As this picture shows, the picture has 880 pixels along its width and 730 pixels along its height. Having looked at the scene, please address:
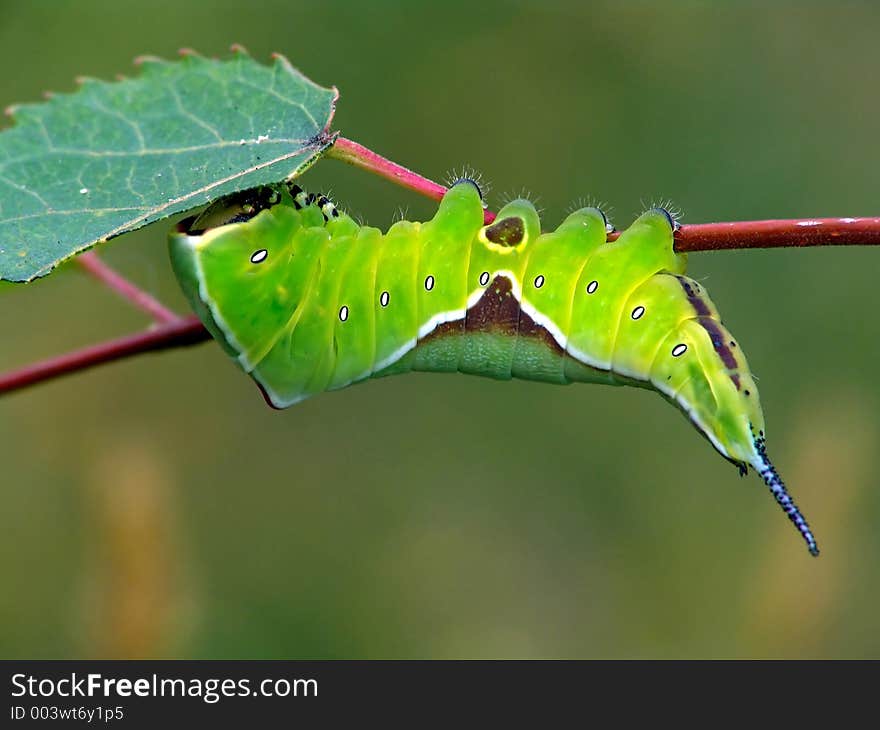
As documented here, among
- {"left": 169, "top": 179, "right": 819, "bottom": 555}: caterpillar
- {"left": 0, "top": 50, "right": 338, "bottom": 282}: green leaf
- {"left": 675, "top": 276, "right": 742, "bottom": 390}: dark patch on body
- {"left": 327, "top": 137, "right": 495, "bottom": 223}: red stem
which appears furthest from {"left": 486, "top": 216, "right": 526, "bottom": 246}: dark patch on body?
{"left": 0, "top": 50, "right": 338, "bottom": 282}: green leaf

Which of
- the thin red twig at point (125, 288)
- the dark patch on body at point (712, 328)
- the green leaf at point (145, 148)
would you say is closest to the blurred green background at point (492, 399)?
the thin red twig at point (125, 288)

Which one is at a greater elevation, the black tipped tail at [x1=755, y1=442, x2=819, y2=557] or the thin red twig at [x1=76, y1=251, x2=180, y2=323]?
the thin red twig at [x1=76, y1=251, x2=180, y2=323]

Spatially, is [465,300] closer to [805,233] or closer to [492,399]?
[805,233]

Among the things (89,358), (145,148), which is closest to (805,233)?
(145,148)

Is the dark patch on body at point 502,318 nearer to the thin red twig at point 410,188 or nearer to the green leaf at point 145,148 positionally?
the thin red twig at point 410,188

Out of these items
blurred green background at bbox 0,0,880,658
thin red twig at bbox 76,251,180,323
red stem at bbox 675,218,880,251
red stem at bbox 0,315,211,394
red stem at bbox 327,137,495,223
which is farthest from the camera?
blurred green background at bbox 0,0,880,658

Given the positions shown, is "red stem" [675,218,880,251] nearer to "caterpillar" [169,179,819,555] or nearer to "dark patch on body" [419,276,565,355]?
"caterpillar" [169,179,819,555]
